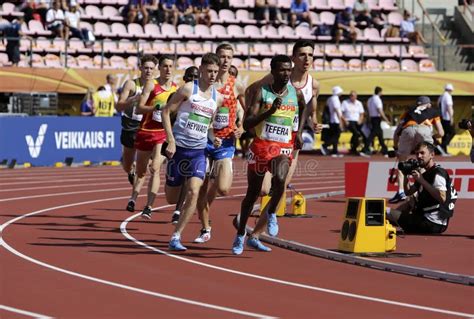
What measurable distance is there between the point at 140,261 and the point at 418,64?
26.6 metres

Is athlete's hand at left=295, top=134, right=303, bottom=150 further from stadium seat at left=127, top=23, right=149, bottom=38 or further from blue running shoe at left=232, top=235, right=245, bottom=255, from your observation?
stadium seat at left=127, top=23, right=149, bottom=38

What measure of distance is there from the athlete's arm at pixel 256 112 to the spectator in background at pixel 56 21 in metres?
22.2

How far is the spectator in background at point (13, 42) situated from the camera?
105 ft

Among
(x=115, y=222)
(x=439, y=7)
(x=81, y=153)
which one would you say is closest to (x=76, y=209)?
(x=115, y=222)

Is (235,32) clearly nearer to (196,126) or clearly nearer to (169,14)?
(169,14)

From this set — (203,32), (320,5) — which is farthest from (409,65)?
(203,32)

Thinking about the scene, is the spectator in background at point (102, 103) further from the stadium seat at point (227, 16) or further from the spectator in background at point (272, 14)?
the spectator in background at point (272, 14)

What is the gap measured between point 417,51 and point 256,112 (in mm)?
25884

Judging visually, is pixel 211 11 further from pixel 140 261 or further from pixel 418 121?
pixel 140 261

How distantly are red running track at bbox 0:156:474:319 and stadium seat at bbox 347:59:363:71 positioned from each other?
61.6 feet

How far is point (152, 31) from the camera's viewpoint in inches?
1437

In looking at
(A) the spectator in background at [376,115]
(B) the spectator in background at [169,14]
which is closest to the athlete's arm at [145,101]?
(A) the spectator in background at [376,115]

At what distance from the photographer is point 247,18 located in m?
38.5

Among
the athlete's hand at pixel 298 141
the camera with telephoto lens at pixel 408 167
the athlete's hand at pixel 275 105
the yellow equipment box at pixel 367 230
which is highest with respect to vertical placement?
the athlete's hand at pixel 275 105
